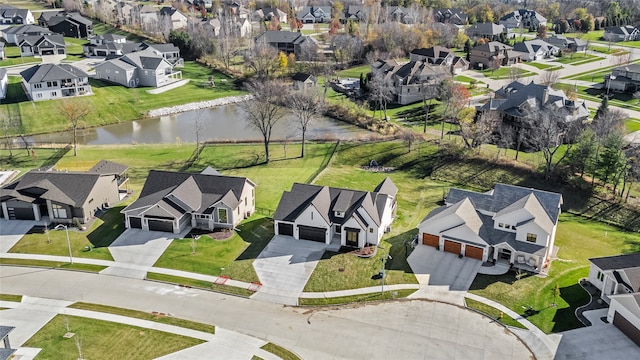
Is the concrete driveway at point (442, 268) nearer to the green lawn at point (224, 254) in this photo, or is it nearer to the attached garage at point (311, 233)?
the attached garage at point (311, 233)

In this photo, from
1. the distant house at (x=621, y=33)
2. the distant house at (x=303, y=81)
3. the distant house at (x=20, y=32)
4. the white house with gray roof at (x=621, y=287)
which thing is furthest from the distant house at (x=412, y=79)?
the distant house at (x=20, y=32)

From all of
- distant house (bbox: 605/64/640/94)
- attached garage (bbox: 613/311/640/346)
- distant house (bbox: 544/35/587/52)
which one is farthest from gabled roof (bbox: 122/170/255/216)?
distant house (bbox: 544/35/587/52)

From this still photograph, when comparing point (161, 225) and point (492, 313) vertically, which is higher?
point (161, 225)

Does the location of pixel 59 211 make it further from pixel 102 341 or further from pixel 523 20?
pixel 523 20

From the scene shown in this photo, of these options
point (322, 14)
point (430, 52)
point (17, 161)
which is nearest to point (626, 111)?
point (430, 52)

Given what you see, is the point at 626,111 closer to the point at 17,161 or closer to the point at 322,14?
the point at 17,161

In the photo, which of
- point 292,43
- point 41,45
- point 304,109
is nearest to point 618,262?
point 304,109
